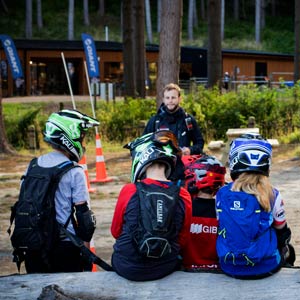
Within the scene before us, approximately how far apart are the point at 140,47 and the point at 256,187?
2761cm

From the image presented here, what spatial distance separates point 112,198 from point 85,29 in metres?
62.0

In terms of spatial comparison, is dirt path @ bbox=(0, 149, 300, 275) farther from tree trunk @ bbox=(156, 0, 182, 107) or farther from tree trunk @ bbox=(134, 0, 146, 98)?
tree trunk @ bbox=(134, 0, 146, 98)

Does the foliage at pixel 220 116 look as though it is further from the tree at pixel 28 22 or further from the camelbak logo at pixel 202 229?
the tree at pixel 28 22

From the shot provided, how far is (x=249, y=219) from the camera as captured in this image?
13.9 feet

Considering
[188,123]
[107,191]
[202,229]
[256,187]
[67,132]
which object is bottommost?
[107,191]

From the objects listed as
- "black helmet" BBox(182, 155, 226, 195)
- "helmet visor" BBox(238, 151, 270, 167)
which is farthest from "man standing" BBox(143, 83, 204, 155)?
"helmet visor" BBox(238, 151, 270, 167)

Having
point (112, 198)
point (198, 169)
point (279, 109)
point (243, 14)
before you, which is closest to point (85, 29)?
point (243, 14)

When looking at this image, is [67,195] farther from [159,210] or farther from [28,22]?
[28,22]

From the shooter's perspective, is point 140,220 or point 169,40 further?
point 169,40

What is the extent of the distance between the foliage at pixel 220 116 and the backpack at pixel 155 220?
1612cm

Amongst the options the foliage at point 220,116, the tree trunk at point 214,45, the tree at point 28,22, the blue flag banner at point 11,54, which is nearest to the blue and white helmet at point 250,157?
the foliage at point 220,116

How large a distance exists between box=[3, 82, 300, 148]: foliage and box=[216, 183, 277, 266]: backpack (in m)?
15.9

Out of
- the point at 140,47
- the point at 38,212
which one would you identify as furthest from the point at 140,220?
the point at 140,47

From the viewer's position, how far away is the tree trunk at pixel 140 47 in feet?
94.7
